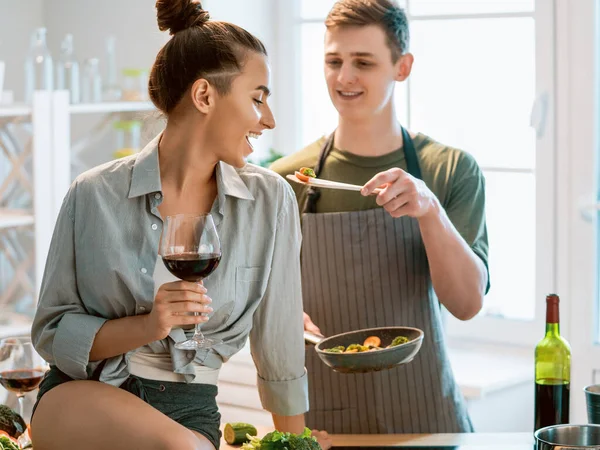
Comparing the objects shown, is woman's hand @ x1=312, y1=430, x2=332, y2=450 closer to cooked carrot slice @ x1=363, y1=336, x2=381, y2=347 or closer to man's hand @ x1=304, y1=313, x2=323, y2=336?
cooked carrot slice @ x1=363, y1=336, x2=381, y2=347

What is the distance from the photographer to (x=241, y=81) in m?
1.95

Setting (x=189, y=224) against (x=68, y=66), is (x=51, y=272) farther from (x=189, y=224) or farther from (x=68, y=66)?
(x=68, y=66)

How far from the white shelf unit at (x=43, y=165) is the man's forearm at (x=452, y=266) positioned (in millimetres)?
1723

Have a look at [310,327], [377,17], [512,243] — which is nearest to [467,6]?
[512,243]

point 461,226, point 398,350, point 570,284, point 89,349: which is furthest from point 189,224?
point 570,284

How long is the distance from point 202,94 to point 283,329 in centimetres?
50

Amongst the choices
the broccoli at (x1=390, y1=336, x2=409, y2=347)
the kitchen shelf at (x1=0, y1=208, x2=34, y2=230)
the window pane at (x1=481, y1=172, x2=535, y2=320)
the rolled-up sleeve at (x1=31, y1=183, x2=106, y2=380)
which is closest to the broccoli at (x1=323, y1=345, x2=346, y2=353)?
the broccoli at (x1=390, y1=336, x2=409, y2=347)

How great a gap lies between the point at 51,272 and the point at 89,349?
0.17 meters

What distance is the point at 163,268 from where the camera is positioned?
1.90m

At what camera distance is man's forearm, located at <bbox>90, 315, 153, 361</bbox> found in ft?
5.84

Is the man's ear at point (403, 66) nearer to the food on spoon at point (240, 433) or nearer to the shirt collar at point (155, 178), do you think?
the shirt collar at point (155, 178)

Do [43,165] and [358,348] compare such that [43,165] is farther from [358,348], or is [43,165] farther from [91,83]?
[358,348]

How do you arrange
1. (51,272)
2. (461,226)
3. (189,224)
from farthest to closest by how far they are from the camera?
(461,226), (51,272), (189,224)

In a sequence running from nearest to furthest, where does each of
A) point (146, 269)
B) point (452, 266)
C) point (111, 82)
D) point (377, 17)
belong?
point (146, 269), point (452, 266), point (377, 17), point (111, 82)
